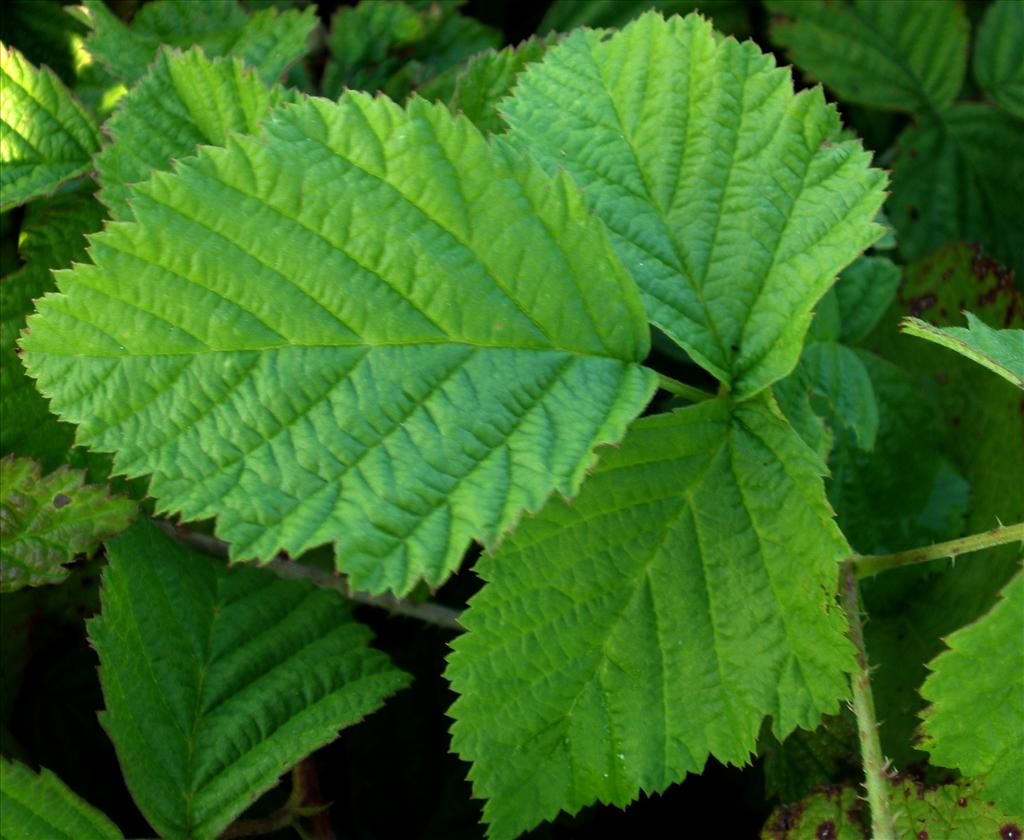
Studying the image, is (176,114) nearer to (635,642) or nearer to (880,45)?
(635,642)

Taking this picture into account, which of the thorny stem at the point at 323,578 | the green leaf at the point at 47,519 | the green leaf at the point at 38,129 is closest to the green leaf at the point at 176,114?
the green leaf at the point at 38,129

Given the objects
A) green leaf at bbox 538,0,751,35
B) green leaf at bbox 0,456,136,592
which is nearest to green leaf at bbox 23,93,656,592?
green leaf at bbox 0,456,136,592


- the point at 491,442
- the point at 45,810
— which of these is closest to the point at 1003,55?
the point at 491,442

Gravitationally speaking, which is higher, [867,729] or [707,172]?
[707,172]

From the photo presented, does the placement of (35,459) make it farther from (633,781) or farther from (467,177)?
(633,781)

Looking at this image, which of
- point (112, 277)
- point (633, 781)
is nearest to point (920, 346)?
point (633, 781)

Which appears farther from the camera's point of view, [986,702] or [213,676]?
[213,676]

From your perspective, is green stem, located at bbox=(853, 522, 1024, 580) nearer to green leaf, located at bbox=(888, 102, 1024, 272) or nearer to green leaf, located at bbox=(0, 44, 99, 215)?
green leaf, located at bbox=(888, 102, 1024, 272)
